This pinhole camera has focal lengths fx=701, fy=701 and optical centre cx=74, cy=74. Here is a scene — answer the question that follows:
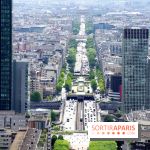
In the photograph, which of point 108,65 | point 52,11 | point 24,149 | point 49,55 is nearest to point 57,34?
point 49,55

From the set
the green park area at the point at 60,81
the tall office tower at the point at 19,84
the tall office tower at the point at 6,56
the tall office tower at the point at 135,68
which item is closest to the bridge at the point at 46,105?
the tall office tower at the point at 135,68

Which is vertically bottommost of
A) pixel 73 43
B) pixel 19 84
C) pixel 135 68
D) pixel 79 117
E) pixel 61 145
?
pixel 79 117

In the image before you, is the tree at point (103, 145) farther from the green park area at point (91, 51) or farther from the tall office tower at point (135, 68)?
the green park area at point (91, 51)

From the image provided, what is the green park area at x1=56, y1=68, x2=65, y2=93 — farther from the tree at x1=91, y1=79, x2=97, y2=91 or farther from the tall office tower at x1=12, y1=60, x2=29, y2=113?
the tall office tower at x1=12, y1=60, x2=29, y2=113

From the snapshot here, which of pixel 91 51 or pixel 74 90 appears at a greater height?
pixel 91 51

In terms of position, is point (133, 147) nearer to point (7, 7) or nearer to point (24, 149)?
point (24, 149)

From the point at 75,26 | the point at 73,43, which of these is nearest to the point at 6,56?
the point at 73,43

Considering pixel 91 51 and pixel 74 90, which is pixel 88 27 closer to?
pixel 91 51
